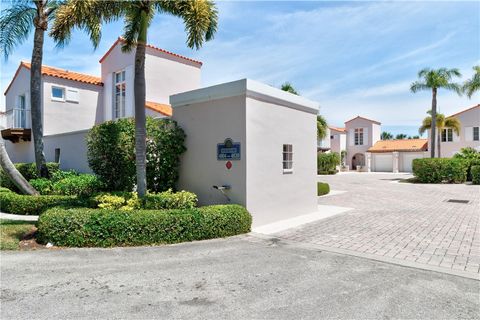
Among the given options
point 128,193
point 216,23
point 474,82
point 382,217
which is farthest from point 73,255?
point 474,82

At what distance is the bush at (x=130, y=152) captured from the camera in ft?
29.6

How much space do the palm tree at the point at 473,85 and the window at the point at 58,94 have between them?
101 feet

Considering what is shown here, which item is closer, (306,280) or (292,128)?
(306,280)

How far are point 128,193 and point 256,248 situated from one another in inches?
170

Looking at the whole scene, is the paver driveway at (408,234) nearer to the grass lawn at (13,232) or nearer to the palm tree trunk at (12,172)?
the grass lawn at (13,232)

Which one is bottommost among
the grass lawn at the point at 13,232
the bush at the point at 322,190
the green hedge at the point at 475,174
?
the grass lawn at the point at 13,232

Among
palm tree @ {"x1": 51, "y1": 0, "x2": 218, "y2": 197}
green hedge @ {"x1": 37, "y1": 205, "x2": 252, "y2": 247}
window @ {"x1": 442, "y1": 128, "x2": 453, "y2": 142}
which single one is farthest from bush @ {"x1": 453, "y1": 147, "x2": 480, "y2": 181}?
green hedge @ {"x1": 37, "y1": 205, "x2": 252, "y2": 247}

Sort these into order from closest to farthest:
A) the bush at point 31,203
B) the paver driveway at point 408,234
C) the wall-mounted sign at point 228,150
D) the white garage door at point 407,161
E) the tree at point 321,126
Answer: the paver driveway at point 408,234
the wall-mounted sign at point 228,150
the bush at point 31,203
the tree at point 321,126
the white garage door at point 407,161

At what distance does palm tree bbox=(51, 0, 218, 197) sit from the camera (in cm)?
760

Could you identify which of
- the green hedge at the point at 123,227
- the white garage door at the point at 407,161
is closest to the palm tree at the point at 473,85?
the white garage door at the point at 407,161

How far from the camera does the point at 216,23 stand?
8.34 metres

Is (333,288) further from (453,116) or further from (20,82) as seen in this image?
(453,116)

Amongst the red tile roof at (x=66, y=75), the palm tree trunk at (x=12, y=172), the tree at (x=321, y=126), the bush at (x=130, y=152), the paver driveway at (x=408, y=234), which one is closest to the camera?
the paver driveway at (x=408, y=234)

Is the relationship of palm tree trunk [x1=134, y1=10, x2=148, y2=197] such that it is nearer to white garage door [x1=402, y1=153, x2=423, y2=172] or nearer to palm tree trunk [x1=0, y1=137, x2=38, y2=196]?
palm tree trunk [x1=0, y1=137, x2=38, y2=196]
